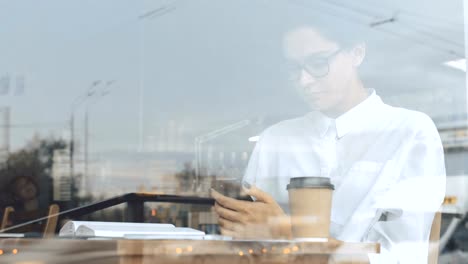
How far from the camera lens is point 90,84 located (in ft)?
8.57

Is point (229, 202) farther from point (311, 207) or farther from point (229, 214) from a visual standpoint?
point (311, 207)

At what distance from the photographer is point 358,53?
5.24ft

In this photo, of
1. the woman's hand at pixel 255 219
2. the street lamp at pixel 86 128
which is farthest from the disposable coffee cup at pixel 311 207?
the street lamp at pixel 86 128

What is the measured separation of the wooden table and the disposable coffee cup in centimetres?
4

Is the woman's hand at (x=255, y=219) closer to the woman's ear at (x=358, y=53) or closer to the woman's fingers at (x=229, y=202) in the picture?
the woman's fingers at (x=229, y=202)

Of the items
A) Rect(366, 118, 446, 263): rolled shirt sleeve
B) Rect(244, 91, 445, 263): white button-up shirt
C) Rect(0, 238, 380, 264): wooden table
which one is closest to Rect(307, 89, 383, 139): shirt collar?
Rect(244, 91, 445, 263): white button-up shirt

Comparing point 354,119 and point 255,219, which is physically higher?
point 354,119

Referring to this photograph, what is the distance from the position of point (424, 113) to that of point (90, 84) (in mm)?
1438

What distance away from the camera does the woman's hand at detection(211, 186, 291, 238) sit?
3.87ft

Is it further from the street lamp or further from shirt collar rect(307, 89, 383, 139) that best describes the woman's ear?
the street lamp

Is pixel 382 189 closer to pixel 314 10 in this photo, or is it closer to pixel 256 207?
pixel 256 207

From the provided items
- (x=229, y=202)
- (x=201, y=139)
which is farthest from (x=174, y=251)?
(x=201, y=139)

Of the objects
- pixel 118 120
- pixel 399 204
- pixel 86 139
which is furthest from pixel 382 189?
pixel 86 139

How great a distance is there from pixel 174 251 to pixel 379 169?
0.58 m
